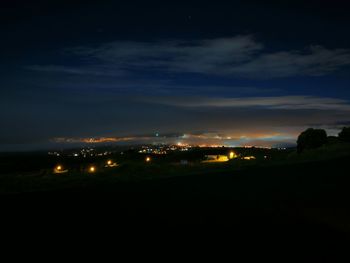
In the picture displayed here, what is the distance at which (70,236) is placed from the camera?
5992 mm

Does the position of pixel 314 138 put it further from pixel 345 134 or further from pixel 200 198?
pixel 200 198

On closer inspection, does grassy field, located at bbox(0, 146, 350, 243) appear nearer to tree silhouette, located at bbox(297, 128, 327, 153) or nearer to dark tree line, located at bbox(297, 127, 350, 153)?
tree silhouette, located at bbox(297, 128, 327, 153)

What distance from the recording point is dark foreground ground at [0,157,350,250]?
248 inches

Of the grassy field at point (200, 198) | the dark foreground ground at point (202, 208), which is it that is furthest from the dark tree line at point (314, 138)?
the dark foreground ground at point (202, 208)

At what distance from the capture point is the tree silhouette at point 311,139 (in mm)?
36800

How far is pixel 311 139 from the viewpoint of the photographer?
122 ft

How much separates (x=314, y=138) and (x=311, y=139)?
18.0 inches

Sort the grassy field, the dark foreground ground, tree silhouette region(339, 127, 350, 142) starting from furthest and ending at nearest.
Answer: tree silhouette region(339, 127, 350, 142)
the grassy field
the dark foreground ground

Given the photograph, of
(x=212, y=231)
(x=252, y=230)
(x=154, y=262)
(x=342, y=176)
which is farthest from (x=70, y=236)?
(x=342, y=176)

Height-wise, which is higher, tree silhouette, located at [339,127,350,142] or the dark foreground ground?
tree silhouette, located at [339,127,350,142]

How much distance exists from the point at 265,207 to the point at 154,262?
4.00m

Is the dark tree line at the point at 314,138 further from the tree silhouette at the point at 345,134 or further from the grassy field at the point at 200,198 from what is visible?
the grassy field at the point at 200,198

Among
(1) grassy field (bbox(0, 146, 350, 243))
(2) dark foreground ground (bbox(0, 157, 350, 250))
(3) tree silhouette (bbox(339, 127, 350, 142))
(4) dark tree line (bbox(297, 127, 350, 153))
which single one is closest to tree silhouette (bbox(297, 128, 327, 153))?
(4) dark tree line (bbox(297, 127, 350, 153))

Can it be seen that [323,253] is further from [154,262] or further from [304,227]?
[154,262]
